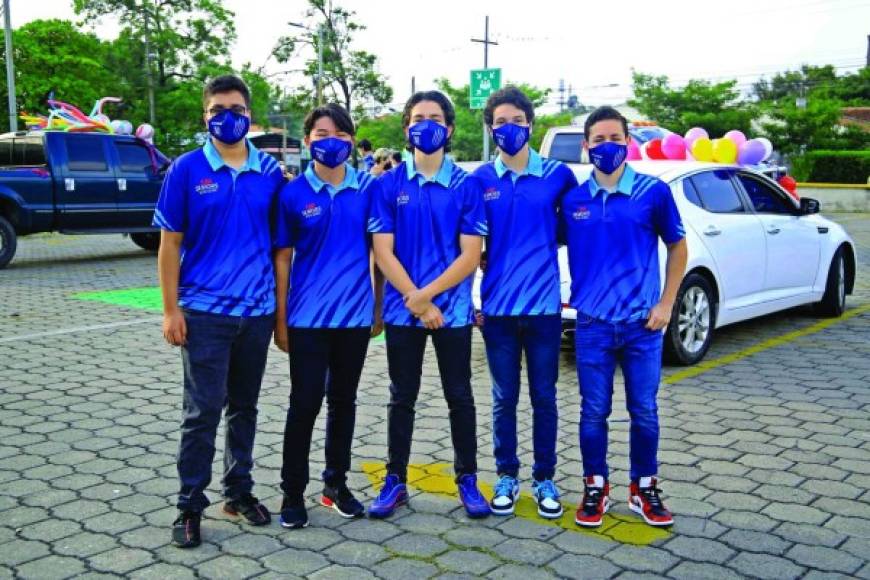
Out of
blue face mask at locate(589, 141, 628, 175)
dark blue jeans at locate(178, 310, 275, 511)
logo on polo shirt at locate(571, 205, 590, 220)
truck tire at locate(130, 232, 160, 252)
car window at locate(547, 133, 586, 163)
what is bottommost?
truck tire at locate(130, 232, 160, 252)

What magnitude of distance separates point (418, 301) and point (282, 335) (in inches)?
24.7

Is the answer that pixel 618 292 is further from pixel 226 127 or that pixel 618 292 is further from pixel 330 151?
pixel 226 127

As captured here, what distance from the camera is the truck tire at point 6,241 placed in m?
12.9

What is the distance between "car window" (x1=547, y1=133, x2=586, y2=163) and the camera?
1623cm

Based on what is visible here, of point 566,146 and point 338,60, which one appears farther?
point 338,60

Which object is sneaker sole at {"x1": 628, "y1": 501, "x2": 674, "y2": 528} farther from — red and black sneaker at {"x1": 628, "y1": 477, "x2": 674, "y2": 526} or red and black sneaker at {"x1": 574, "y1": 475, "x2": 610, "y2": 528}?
red and black sneaker at {"x1": 574, "y1": 475, "x2": 610, "y2": 528}

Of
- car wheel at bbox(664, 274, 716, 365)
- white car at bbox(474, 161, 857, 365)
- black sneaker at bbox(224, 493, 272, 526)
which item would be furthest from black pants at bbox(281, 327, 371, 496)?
car wheel at bbox(664, 274, 716, 365)

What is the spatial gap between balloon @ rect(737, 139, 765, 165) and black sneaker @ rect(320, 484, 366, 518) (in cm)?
921

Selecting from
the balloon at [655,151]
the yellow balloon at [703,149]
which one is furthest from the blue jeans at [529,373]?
the balloon at [655,151]

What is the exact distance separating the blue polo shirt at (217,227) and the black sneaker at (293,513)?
2.68ft

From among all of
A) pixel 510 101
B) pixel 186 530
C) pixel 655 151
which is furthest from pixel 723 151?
pixel 186 530

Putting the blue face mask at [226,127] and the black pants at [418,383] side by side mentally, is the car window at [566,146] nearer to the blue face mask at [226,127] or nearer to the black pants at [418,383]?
the black pants at [418,383]

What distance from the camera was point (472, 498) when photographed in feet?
13.0

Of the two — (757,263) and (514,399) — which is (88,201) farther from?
(514,399)
